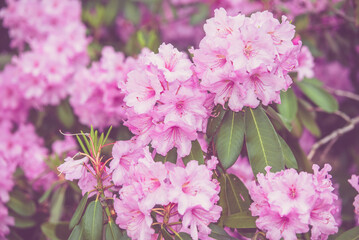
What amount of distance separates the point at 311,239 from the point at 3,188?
4.36 ft

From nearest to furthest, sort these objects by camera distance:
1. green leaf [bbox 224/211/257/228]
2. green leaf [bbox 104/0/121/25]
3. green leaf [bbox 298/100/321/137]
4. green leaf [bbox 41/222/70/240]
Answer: green leaf [bbox 224/211/257/228] → green leaf [bbox 41/222/70/240] → green leaf [bbox 298/100/321/137] → green leaf [bbox 104/0/121/25]

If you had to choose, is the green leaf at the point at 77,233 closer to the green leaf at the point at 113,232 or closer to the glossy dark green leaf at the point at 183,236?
the green leaf at the point at 113,232

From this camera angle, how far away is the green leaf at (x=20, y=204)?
189 cm

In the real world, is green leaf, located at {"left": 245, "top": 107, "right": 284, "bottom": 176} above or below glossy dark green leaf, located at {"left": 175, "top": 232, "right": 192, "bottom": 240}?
above

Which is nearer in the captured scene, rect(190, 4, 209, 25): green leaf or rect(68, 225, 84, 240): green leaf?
rect(68, 225, 84, 240): green leaf

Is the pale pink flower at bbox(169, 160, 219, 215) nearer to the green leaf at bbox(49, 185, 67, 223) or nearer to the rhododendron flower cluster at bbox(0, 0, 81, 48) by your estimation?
the green leaf at bbox(49, 185, 67, 223)

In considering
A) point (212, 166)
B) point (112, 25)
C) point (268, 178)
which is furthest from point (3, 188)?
point (112, 25)

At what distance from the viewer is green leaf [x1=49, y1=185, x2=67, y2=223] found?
6.32 ft

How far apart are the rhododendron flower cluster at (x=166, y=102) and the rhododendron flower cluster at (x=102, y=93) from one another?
35.0 inches

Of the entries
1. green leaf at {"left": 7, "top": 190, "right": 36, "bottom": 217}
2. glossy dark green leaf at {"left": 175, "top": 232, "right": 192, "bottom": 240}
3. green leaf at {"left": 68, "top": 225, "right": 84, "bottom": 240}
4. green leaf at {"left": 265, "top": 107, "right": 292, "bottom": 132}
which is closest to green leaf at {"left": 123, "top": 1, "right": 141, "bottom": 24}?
green leaf at {"left": 7, "top": 190, "right": 36, "bottom": 217}

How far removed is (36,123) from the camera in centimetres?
252

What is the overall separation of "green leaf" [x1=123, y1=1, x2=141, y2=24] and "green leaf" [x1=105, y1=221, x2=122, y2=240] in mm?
2160

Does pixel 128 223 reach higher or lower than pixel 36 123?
higher

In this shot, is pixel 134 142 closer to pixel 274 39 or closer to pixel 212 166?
pixel 212 166
